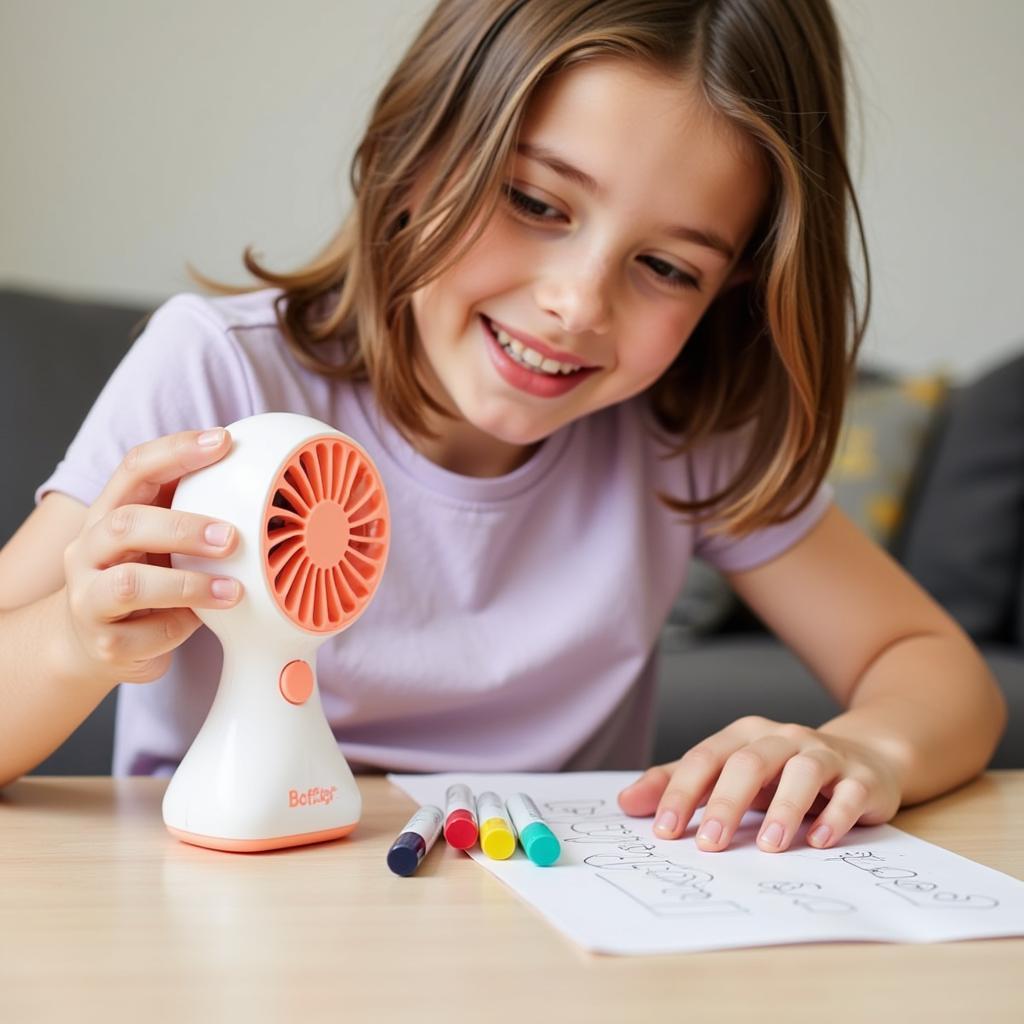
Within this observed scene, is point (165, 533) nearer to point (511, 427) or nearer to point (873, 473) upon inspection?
point (511, 427)

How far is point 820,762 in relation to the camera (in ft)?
2.24

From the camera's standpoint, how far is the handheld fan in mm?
563

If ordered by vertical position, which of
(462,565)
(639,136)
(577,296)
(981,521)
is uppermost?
(639,136)

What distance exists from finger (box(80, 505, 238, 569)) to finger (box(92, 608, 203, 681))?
1.5 inches

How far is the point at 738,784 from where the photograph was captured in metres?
0.65

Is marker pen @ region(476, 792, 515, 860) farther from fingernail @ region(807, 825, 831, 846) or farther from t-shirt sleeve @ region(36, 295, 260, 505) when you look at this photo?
t-shirt sleeve @ region(36, 295, 260, 505)

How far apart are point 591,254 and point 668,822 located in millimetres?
360

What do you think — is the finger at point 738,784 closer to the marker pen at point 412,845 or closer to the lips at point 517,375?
the marker pen at point 412,845

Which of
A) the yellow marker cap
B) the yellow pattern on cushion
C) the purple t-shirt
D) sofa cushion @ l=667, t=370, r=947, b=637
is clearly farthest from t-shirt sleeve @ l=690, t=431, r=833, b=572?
the yellow pattern on cushion

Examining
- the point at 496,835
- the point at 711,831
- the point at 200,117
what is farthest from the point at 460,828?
the point at 200,117

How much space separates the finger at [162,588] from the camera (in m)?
0.56

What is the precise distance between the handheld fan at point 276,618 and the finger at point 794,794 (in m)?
0.21

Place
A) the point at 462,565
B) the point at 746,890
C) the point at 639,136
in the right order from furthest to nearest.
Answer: the point at 462,565 < the point at 639,136 < the point at 746,890

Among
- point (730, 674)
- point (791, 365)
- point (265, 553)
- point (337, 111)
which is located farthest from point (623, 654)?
point (337, 111)
